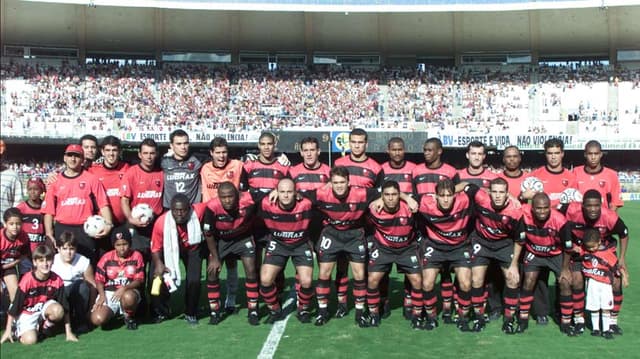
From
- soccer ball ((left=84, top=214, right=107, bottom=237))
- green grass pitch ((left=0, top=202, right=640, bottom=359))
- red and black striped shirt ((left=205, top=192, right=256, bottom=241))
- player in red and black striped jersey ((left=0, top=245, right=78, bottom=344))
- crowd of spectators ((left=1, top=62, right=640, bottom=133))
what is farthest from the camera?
crowd of spectators ((left=1, top=62, right=640, bottom=133))

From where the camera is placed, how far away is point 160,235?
5.92m

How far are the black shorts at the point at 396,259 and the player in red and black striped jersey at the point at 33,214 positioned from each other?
3.49 metres

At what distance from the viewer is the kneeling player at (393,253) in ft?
19.0

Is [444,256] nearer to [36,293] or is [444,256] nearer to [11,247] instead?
[36,293]

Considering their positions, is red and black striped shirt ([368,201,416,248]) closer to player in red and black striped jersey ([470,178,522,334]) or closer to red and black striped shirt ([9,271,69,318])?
player in red and black striped jersey ([470,178,522,334])

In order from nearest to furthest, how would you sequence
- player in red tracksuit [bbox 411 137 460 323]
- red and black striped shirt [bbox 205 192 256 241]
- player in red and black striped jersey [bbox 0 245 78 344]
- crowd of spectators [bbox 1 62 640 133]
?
player in red and black striped jersey [bbox 0 245 78 344] → red and black striped shirt [bbox 205 192 256 241] → player in red tracksuit [bbox 411 137 460 323] → crowd of spectators [bbox 1 62 640 133]

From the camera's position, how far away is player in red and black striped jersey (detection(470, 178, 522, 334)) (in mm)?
5668

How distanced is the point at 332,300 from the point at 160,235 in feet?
7.11

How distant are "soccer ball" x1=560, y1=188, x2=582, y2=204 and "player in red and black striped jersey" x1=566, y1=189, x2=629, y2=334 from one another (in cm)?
31

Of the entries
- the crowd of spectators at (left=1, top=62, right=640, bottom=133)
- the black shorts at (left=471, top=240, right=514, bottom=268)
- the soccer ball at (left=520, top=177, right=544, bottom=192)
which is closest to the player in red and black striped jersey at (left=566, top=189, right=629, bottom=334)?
the soccer ball at (left=520, top=177, right=544, bottom=192)

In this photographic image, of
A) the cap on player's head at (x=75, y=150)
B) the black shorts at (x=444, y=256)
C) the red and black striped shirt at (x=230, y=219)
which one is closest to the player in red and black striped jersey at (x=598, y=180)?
the black shorts at (x=444, y=256)

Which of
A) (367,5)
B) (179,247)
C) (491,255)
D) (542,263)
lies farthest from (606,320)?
(367,5)

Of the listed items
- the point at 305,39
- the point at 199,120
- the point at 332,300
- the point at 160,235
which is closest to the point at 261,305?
the point at 332,300

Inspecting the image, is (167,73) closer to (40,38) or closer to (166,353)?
(40,38)
